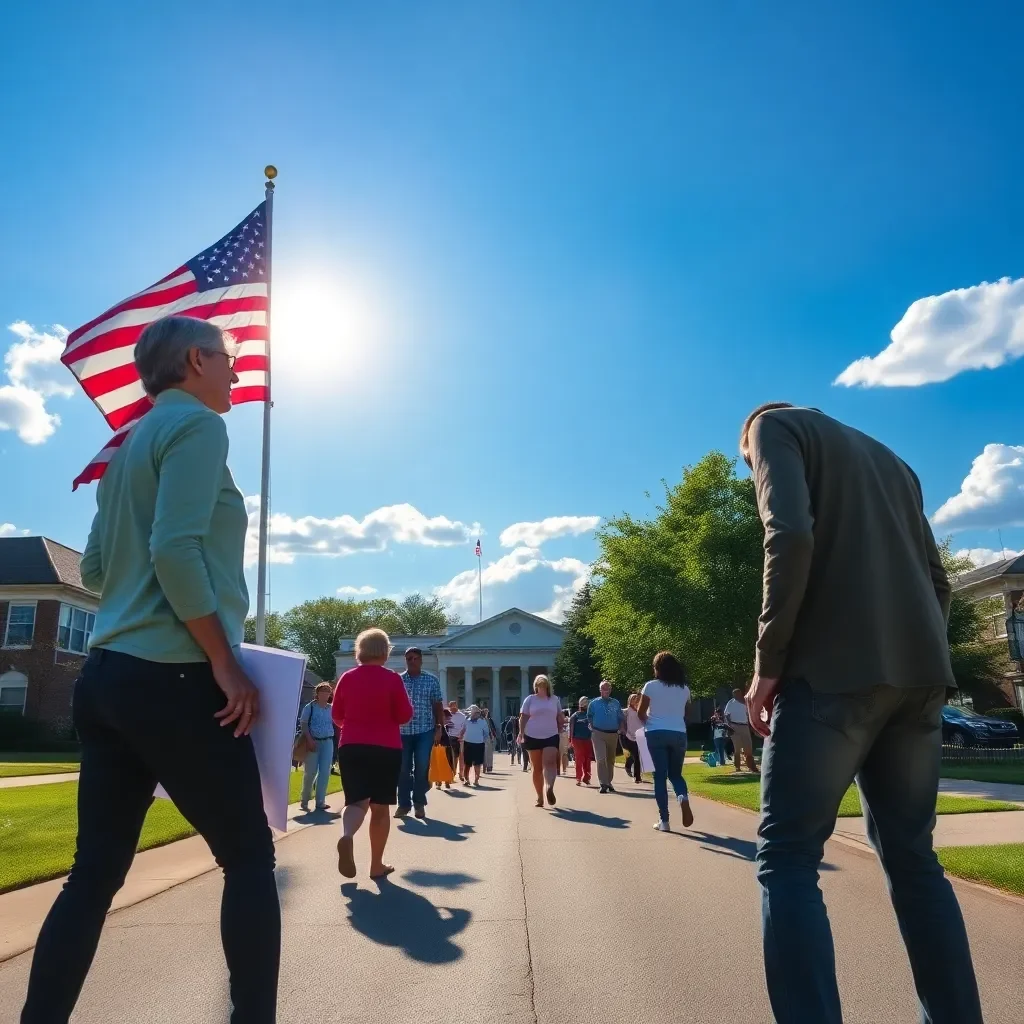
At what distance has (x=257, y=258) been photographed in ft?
40.0

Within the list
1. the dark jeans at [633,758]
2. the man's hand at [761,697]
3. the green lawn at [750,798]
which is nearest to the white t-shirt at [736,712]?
the green lawn at [750,798]

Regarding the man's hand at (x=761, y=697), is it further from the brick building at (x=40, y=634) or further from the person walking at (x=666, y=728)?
the brick building at (x=40, y=634)

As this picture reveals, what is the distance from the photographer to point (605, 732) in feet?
52.7

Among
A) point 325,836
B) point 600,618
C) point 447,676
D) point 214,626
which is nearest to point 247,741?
point 214,626

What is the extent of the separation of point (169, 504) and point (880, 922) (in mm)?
4468

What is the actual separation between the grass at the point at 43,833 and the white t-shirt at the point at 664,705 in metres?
4.08

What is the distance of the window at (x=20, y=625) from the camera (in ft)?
140

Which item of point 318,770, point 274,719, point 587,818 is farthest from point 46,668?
point 274,719

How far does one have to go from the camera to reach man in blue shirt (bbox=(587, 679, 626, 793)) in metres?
15.8

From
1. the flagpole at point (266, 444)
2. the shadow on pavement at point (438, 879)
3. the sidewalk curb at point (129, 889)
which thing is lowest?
the shadow on pavement at point (438, 879)

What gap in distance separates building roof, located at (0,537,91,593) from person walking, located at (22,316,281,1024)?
45.0m

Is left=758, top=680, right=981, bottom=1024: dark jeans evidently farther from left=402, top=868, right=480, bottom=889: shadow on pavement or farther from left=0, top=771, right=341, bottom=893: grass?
left=0, top=771, right=341, bottom=893: grass

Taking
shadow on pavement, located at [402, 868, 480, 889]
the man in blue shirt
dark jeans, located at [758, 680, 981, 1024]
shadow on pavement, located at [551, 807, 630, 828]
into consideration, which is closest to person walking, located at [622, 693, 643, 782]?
the man in blue shirt

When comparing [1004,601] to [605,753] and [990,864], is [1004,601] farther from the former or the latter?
[990,864]
